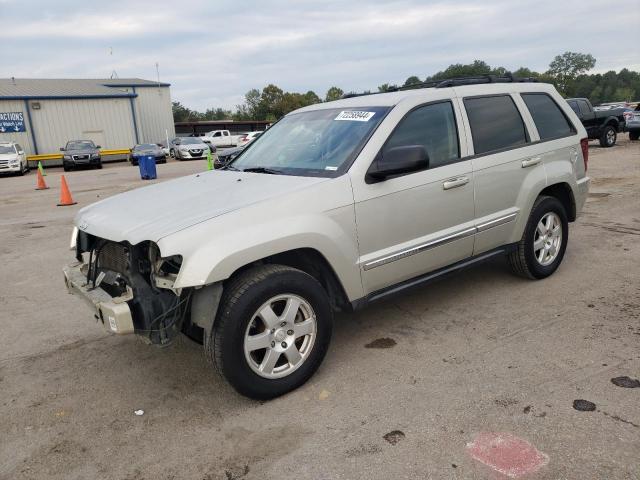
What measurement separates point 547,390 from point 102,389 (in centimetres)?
285

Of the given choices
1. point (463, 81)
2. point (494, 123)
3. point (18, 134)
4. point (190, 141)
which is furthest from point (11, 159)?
point (494, 123)

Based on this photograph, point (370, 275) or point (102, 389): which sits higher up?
point (370, 275)

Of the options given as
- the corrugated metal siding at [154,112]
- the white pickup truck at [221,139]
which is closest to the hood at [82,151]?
the corrugated metal siding at [154,112]

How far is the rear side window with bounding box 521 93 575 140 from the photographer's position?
4824 millimetres

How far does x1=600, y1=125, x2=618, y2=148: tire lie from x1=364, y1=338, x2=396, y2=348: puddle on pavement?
19.6 meters

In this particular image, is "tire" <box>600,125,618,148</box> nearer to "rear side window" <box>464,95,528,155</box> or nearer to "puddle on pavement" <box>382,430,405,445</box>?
"rear side window" <box>464,95,528,155</box>

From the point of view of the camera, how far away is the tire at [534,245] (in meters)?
4.70

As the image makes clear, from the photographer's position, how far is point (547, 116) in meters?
4.95

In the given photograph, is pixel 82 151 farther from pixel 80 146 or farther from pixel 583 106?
pixel 583 106

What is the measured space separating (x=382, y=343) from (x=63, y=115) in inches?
1337

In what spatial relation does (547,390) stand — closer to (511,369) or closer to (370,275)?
(511,369)

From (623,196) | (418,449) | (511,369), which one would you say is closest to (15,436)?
(418,449)

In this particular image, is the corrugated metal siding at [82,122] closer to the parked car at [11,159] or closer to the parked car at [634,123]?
the parked car at [11,159]

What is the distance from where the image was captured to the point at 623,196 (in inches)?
367
